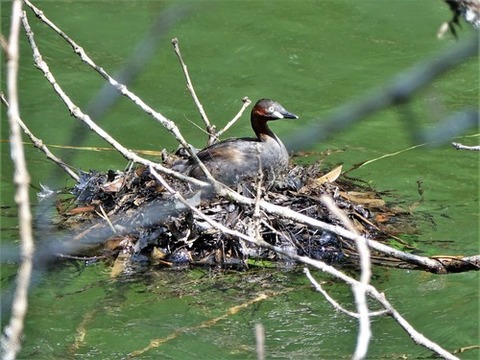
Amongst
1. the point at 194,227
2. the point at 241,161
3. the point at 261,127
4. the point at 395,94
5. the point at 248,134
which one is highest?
the point at 395,94

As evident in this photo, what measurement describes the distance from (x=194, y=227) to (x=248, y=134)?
264cm

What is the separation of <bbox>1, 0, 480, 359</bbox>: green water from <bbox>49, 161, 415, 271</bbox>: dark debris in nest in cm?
19

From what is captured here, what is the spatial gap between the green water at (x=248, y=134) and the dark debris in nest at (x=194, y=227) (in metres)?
0.19

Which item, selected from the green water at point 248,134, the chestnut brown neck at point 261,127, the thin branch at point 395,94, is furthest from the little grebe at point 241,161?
the thin branch at point 395,94

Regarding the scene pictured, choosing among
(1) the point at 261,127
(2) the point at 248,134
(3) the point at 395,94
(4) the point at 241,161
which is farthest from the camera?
(2) the point at 248,134

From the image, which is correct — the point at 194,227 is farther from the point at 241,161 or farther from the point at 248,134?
the point at 248,134

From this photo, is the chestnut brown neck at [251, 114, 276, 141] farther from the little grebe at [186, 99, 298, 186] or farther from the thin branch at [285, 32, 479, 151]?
the thin branch at [285, 32, 479, 151]

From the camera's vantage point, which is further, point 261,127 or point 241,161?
point 261,127

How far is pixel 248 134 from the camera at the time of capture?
9.36 meters

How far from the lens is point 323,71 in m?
10.7

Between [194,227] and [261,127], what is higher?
[261,127]

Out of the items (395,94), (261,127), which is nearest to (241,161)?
(261,127)

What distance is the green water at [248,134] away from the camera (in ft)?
19.6

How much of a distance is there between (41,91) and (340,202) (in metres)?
4.40
